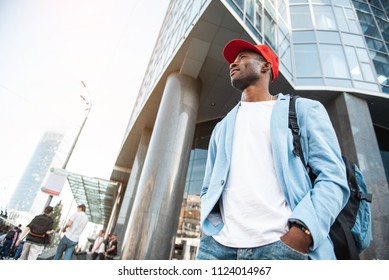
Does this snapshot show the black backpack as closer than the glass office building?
Yes

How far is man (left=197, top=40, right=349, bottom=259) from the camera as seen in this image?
1002mm

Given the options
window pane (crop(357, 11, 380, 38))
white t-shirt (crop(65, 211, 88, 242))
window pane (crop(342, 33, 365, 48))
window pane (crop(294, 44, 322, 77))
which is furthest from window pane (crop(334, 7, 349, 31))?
→ white t-shirt (crop(65, 211, 88, 242))

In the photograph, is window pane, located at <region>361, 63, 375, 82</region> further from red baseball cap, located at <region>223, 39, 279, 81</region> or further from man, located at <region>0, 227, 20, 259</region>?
man, located at <region>0, 227, 20, 259</region>

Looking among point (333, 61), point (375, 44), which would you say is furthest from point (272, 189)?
point (375, 44)

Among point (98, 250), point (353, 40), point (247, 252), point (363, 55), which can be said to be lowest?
point (98, 250)

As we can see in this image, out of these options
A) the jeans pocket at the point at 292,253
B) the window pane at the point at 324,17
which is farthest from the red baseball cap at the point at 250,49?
the window pane at the point at 324,17

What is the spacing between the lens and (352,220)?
47.1 inches

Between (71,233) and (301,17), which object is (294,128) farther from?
(301,17)

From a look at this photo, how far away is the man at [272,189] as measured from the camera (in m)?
1.00

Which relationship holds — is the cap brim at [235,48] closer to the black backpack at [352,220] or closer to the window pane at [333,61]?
the black backpack at [352,220]

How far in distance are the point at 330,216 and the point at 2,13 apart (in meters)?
4.48

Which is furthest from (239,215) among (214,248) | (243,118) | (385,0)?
(385,0)

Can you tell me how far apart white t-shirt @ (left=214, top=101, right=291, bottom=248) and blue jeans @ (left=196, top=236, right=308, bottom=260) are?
0.08 ft

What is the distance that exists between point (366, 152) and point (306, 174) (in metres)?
9.62
